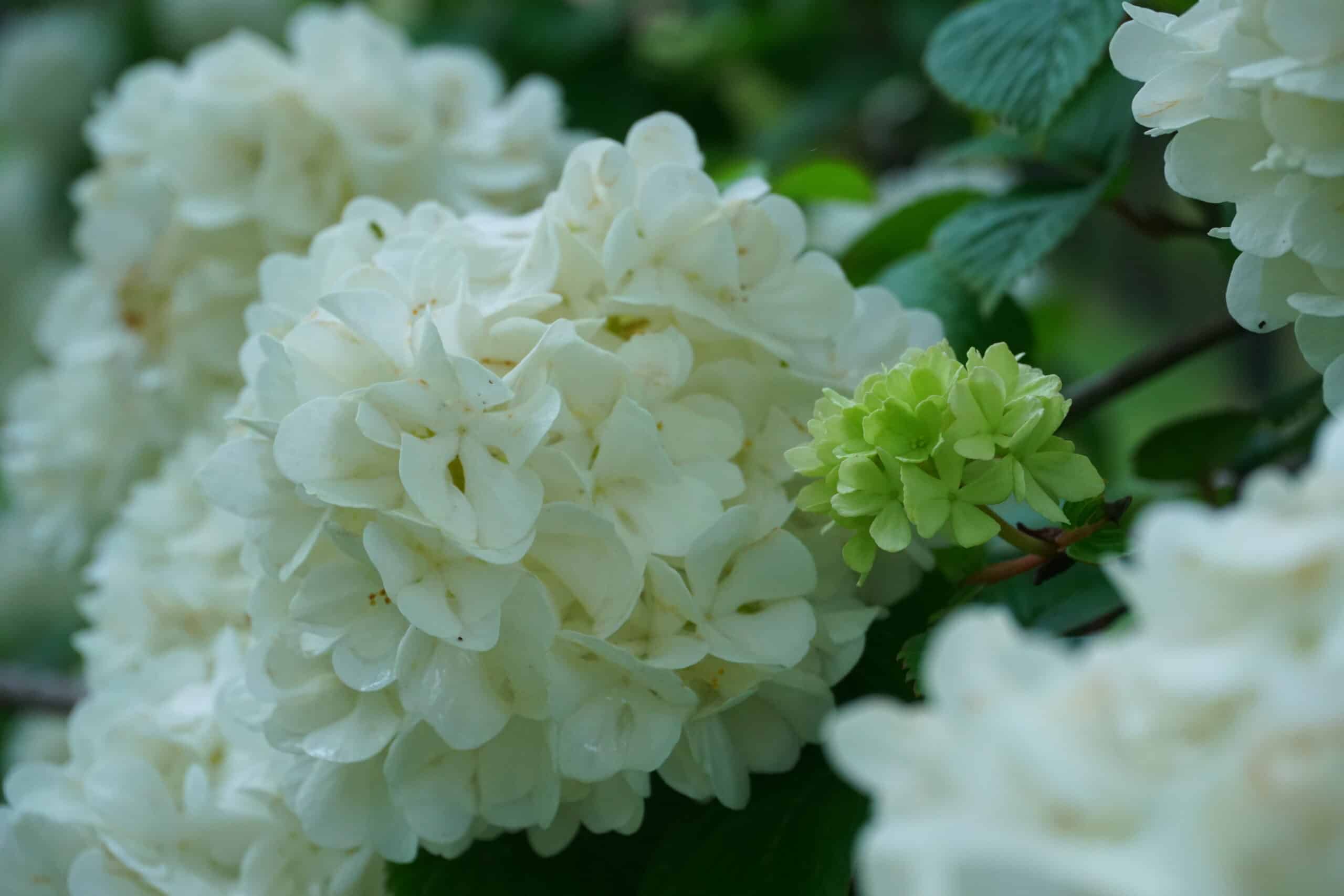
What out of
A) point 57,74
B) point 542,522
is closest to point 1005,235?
point 542,522

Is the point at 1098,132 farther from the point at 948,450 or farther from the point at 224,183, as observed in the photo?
the point at 224,183

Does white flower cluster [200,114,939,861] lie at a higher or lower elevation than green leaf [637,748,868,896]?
higher

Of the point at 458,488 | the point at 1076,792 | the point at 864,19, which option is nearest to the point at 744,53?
the point at 864,19

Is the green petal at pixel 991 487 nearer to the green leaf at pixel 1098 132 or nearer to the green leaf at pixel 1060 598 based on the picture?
the green leaf at pixel 1060 598

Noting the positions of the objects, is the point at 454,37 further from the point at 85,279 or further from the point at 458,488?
the point at 458,488

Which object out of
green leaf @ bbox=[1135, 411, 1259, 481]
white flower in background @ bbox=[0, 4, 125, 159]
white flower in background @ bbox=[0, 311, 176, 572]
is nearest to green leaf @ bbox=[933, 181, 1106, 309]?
green leaf @ bbox=[1135, 411, 1259, 481]

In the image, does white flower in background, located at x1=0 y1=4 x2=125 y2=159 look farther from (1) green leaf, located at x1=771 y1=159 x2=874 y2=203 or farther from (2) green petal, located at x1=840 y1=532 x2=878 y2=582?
(2) green petal, located at x1=840 y1=532 x2=878 y2=582
